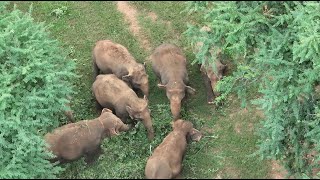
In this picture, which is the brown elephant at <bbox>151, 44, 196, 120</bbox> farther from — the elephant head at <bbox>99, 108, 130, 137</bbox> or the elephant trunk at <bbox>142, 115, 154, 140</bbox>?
the elephant head at <bbox>99, 108, 130, 137</bbox>

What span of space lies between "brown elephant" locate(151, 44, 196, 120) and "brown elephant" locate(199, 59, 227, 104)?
402 mm

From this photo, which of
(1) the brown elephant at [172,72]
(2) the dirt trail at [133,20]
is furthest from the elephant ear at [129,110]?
(2) the dirt trail at [133,20]

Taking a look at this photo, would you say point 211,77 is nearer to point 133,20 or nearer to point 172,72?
point 172,72

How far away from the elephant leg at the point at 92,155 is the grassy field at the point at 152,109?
164mm

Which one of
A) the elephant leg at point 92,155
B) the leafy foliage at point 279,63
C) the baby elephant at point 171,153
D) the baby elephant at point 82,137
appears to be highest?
the leafy foliage at point 279,63

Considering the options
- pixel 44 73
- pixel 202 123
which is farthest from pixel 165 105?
pixel 44 73

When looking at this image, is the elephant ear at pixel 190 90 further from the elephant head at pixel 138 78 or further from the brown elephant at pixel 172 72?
the elephant head at pixel 138 78

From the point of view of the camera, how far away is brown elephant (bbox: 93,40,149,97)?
461 inches

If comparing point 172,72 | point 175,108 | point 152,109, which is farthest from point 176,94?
point 152,109

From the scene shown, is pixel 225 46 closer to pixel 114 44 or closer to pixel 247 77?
pixel 247 77

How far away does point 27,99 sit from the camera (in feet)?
32.5

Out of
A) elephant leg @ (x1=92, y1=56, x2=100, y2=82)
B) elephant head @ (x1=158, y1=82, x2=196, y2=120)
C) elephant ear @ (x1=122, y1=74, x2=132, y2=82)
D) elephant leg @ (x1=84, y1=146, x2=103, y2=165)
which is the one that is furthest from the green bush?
elephant head @ (x1=158, y1=82, x2=196, y2=120)

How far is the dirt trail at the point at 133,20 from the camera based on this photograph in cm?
1328

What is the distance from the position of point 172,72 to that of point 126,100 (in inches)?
43.4
